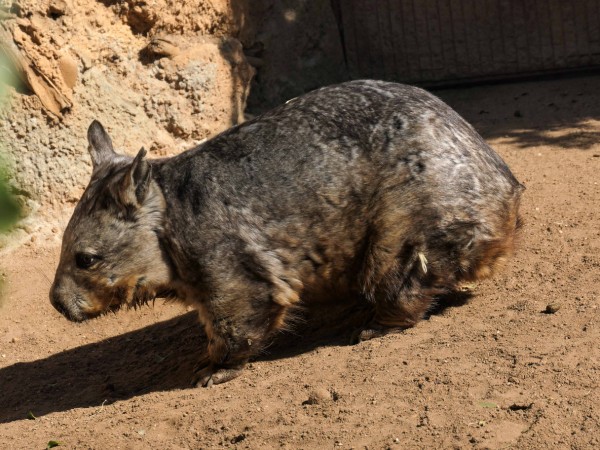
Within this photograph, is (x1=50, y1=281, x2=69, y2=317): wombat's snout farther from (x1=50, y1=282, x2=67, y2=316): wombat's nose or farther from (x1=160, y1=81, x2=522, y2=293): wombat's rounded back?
(x1=160, y1=81, x2=522, y2=293): wombat's rounded back

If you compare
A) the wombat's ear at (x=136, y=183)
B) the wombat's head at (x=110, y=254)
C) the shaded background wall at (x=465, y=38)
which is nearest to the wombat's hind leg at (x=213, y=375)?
the wombat's head at (x=110, y=254)

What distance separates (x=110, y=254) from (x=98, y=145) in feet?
2.32

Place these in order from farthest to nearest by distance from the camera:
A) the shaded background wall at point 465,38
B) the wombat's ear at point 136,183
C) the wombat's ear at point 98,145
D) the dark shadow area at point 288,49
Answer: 1. the dark shadow area at point 288,49
2. the shaded background wall at point 465,38
3. the wombat's ear at point 98,145
4. the wombat's ear at point 136,183

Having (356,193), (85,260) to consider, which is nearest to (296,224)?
(356,193)

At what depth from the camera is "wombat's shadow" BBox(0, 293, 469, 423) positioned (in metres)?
4.96

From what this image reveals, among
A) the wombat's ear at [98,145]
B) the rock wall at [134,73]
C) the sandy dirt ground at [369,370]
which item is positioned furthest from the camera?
the rock wall at [134,73]

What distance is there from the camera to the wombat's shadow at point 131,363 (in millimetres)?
4957

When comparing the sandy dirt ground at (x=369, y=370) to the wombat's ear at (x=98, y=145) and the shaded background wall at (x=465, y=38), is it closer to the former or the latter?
the wombat's ear at (x=98, y=145)

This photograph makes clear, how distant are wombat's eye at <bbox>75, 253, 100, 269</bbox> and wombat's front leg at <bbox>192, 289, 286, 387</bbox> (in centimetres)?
59

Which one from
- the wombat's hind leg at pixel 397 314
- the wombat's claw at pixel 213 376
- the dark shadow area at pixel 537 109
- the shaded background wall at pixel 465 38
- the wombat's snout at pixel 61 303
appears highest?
the shaded background wall at pixel 465 38

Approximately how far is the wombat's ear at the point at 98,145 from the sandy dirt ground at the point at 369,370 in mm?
928

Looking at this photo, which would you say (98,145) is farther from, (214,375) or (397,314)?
(397,314)

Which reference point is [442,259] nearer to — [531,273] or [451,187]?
[451,187]

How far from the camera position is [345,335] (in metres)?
4.87
